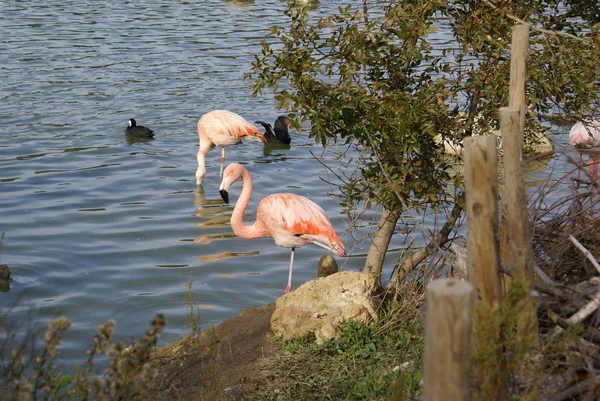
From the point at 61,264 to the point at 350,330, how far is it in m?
4.28

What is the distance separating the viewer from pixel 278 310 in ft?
24.7

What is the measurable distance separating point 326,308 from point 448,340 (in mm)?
3869

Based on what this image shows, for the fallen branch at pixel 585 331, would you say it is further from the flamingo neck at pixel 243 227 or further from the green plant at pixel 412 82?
the flamingo neck at pixel 243 227

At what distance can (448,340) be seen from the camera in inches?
137

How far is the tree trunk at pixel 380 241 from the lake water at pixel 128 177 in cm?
51

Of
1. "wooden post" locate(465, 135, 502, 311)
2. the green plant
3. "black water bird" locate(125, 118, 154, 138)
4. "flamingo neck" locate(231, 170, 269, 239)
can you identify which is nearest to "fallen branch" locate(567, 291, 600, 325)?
"wooden post" locate(465, 135, 502, 311)

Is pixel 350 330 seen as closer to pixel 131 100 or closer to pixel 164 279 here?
pixel 164 279

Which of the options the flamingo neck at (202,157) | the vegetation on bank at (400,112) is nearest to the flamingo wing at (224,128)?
the flamingo neck at (202,157)

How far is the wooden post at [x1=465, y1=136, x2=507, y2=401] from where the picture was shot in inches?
153

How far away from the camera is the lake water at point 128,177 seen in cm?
955

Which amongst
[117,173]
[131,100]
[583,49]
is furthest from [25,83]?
[583,49]

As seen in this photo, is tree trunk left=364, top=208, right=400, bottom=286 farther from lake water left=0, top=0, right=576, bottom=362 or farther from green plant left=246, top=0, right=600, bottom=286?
lake water left=0, top=0, right=576, bottom=362

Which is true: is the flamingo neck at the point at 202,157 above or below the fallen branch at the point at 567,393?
below

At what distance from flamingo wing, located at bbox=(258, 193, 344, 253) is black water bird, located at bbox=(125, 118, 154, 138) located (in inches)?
240
